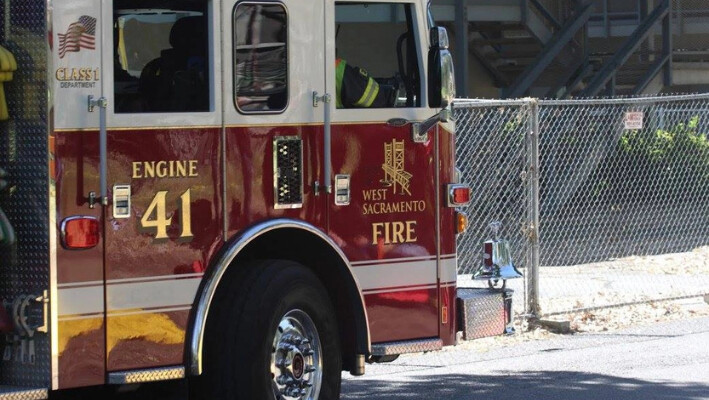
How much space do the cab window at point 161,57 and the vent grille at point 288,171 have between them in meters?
0.54

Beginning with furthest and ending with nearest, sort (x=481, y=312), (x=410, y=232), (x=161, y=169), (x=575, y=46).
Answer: (x=575, y=46) < (x=481, y=312) < (x=410, y=232) < (x=161, y=169)

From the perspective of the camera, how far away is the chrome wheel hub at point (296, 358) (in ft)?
23.7

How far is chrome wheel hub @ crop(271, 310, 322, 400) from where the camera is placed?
7.21m

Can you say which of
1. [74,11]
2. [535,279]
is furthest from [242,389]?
[535,279]

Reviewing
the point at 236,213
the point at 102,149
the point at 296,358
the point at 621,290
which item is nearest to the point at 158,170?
the point at 102,149

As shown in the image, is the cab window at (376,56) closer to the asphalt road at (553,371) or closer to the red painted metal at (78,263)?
the red painted metal at (78,263)

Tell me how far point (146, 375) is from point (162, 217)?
0.77m

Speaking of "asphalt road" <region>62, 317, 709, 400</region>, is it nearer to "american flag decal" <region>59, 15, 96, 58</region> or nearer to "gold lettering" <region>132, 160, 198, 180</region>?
"gold lettering" <region>132, 160, 198, 180</region>

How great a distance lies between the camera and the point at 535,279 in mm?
12000

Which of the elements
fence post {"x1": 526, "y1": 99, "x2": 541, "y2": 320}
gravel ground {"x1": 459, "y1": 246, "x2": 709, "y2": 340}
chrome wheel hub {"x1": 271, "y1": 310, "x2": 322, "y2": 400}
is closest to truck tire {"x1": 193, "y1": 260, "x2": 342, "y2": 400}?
chrome wheel hub {"x1": 271, "y1": 310, "x2": 322, "y2": 400}

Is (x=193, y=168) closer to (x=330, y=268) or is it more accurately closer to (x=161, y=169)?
(x=161, y=169)

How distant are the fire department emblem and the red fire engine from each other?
0.5 inches

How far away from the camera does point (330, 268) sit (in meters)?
7.67

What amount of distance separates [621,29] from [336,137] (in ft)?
61.1
